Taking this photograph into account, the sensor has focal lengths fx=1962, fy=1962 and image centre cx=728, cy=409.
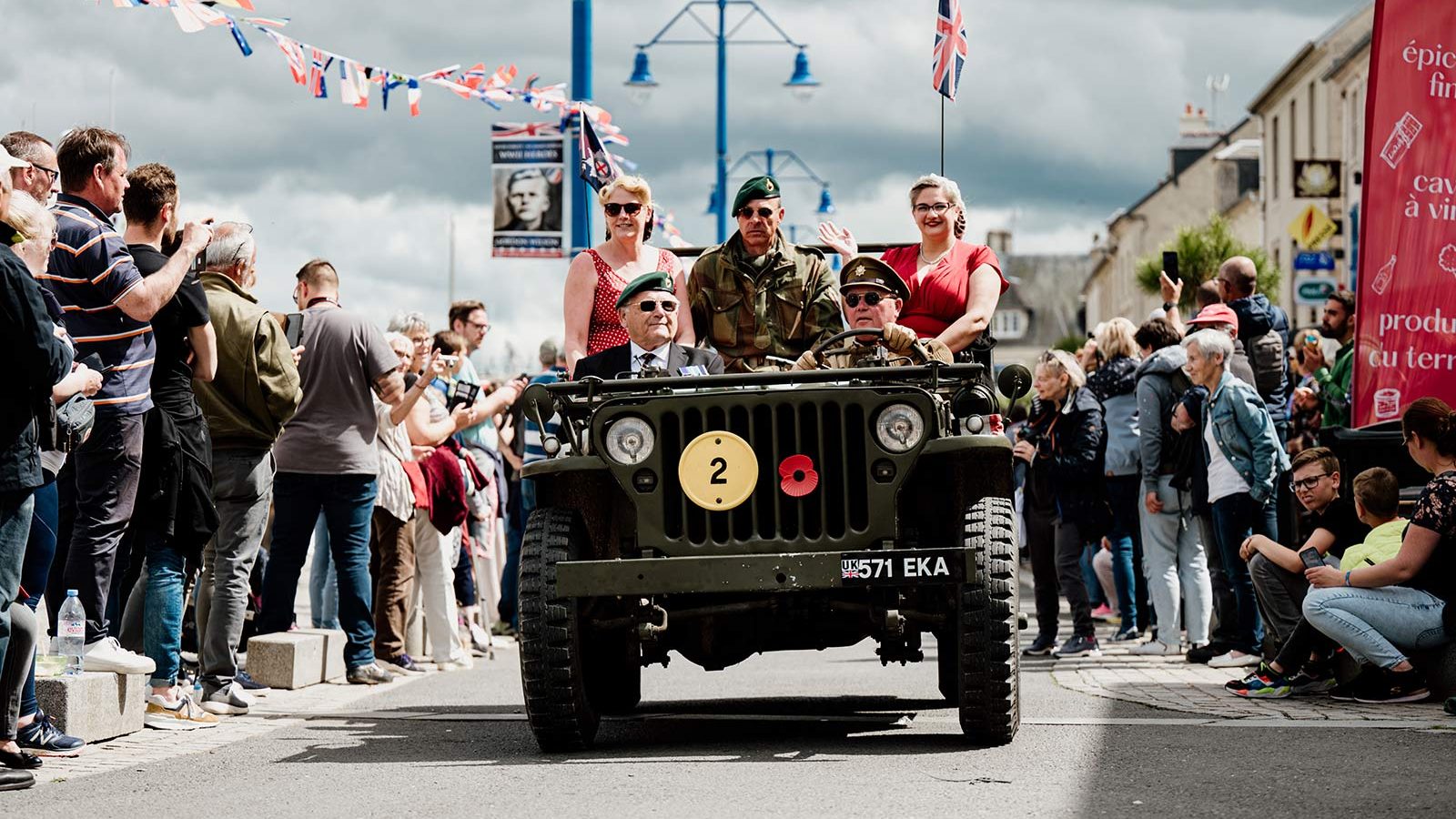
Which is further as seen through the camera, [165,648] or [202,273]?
[202,273]

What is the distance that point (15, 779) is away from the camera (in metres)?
6.24

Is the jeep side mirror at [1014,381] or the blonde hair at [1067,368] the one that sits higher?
the blonde hair at [1067,368]

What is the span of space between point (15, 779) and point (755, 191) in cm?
399

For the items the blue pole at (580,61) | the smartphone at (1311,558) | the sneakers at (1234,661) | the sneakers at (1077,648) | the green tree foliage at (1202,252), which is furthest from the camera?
the green tree foliage at (1202,252)

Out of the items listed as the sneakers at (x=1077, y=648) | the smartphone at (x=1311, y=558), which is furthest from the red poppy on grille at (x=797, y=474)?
the sneakers at (x=1077, y=648)

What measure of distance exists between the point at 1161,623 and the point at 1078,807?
6.45 meters

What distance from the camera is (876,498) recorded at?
272 inches

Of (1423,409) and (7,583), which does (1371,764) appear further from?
(7,583)

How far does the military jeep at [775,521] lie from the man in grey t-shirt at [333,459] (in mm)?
2889

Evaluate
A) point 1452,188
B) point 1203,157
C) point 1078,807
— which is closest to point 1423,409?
point 1452,188

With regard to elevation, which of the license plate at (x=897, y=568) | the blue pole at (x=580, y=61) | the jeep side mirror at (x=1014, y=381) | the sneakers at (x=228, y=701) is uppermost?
the blue pole at (x=580, y=61)

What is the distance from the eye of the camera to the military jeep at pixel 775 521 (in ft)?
22.3

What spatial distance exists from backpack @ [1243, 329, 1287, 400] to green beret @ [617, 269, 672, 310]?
558cm

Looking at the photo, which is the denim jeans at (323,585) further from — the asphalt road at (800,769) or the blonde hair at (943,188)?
the blonde hair at (943,188)
